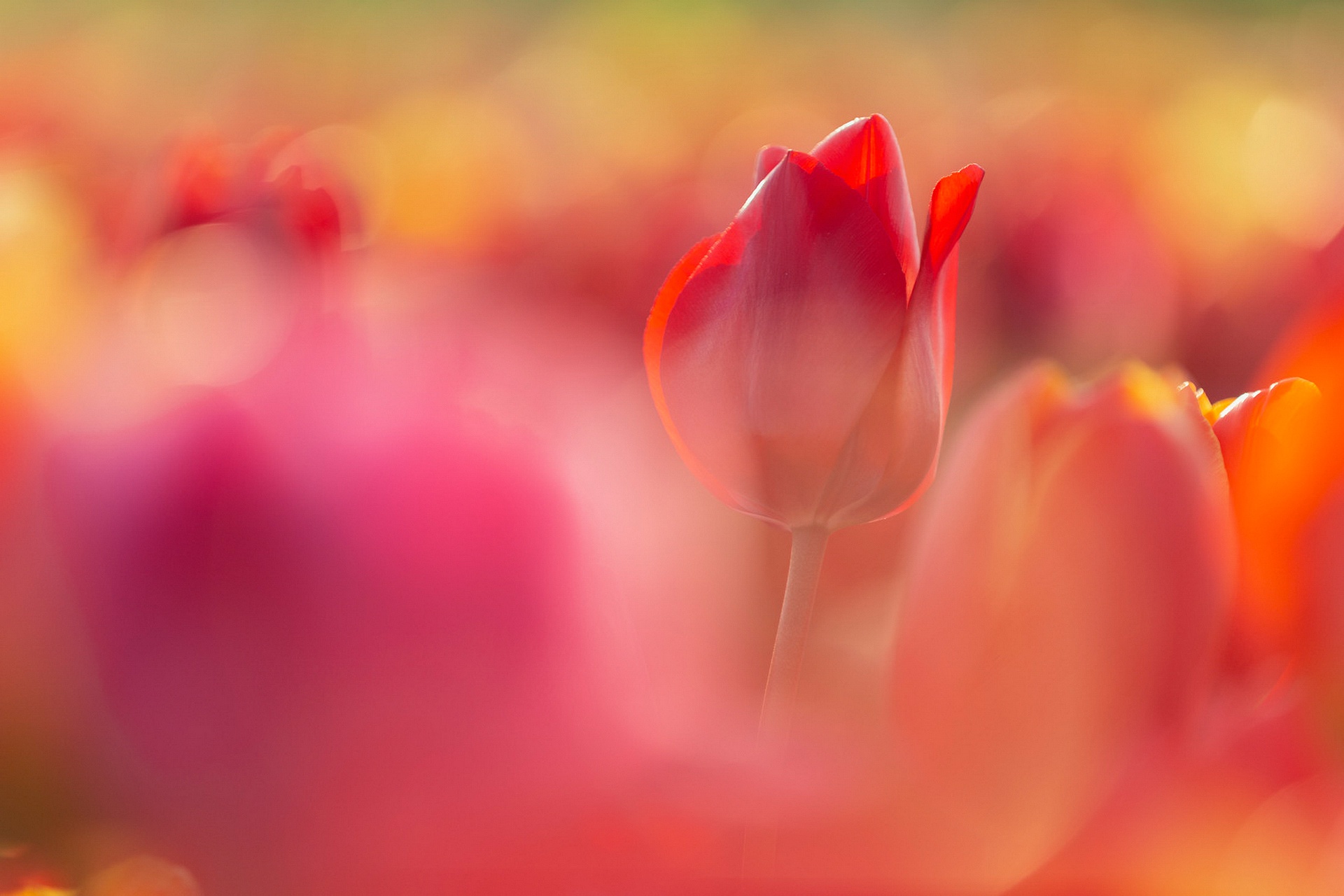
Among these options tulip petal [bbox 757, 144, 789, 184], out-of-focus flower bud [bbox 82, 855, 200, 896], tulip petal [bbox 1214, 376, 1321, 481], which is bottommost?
out-of-focus flower bud [bbox 82, 855, 200, 896]

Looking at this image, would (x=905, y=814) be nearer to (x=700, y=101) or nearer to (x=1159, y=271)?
(x=1159, y=271)

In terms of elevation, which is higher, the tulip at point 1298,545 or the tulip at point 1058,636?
the tulip at point 1298,545

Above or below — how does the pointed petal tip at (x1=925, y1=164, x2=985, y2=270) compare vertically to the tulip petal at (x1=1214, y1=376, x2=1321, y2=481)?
above
